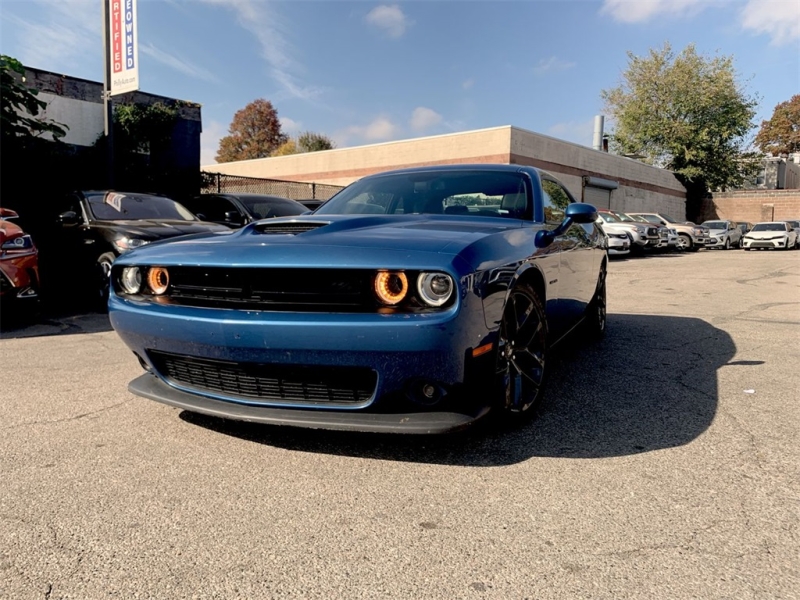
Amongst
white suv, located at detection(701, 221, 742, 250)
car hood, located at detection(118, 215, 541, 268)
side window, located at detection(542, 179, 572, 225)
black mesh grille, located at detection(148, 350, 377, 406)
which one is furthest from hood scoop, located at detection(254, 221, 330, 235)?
white suv, located at detection(701, 221, 742, 250)

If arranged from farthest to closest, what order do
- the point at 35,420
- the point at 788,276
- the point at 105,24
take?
the point at 788,276
the point at 105,24
the point at 35,420

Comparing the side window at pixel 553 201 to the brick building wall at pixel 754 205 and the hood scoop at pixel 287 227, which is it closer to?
the hood scoop at pixel 287 227

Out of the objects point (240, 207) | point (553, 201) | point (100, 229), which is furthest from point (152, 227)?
point (553, 201)

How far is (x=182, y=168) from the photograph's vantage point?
610 inches

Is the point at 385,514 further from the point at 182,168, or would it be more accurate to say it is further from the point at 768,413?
the point at 182,168

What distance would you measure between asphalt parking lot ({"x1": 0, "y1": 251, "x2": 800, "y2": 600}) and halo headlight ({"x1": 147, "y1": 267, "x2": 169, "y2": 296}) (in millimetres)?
706

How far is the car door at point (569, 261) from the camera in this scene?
3.81 meters

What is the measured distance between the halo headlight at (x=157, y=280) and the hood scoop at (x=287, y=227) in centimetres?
50

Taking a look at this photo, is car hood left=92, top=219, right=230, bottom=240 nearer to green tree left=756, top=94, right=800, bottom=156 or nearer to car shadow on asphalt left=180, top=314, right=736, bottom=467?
car shadow on asphalt left=180, top=314, right=736, bottom=467

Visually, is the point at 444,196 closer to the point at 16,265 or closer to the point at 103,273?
the point at 16,265

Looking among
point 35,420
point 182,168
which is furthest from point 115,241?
point 182,168

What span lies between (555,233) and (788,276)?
11.5 metres

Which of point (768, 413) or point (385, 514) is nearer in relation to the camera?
point (385, 514)

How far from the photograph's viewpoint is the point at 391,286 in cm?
237
